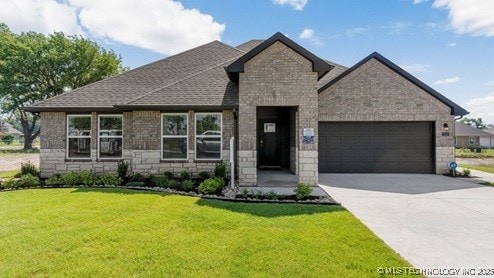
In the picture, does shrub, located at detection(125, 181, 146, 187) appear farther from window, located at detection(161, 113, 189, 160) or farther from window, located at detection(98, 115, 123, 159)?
window, located at detection(98, 115, 123, 159)

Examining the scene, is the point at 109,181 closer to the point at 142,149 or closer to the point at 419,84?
the point at 142,149

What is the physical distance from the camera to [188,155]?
11125mm

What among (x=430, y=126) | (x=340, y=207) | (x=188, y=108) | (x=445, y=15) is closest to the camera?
(x=340, y=207)

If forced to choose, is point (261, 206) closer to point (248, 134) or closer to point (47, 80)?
point (248, 134)

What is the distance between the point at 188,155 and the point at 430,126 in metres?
11.8

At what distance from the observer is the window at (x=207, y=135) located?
11117 mm

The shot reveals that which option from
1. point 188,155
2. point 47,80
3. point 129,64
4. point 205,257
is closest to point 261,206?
point 205,257

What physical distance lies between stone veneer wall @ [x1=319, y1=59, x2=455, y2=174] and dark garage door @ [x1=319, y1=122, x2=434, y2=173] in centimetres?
42

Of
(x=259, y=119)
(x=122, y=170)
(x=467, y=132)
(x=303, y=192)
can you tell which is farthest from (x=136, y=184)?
(x=467, y=132)

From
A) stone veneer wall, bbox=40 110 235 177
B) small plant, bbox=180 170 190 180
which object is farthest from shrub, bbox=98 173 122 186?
small plant, bbox=180 170 190 180

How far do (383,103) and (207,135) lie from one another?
8.67m

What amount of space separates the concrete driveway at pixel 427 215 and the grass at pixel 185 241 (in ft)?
1.80

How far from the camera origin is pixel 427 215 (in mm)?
6500

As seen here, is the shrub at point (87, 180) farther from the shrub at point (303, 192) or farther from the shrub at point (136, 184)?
the shrub at point (303, 192)
